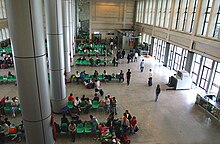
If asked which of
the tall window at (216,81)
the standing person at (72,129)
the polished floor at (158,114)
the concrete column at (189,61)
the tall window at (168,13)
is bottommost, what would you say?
the polished floor at (158,114)

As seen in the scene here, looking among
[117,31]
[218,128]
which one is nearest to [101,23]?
[117,31]

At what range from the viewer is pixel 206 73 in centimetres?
1466

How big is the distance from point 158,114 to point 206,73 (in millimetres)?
6568

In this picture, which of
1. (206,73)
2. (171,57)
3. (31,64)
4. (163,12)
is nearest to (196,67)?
(206,73)

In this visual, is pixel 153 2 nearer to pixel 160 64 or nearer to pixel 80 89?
pixel 160 64

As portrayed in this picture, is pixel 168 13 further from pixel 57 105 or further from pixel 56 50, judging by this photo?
pixel 57 105

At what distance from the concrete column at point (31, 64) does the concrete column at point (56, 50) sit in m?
3.85

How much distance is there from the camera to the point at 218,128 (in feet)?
33.0

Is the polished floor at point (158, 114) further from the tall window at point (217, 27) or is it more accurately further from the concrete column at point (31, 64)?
the tall window at point (217, 27)

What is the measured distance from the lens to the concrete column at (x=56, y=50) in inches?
360

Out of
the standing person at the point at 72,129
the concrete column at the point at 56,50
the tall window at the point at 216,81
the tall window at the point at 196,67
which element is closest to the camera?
the standing person at the point at 72,129

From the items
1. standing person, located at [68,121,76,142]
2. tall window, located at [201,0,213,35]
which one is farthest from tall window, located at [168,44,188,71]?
standing person, located at [68,121,76,142]

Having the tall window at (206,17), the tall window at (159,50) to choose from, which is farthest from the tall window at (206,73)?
the tall window at (159,50)

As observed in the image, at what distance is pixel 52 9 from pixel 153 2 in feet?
65.9
